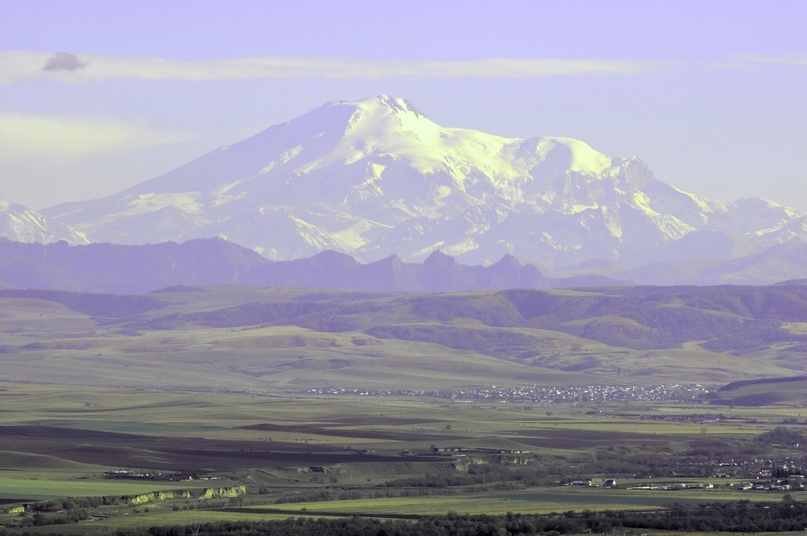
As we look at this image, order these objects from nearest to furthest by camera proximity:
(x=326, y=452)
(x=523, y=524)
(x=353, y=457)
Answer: (x=523, y=524)
(x=353, y=457)
(x=326, y=452)

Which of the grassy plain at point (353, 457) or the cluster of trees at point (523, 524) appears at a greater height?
the grassy plain at point (353, 457)

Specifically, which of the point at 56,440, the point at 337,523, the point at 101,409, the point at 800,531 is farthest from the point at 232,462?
the point at 101,409

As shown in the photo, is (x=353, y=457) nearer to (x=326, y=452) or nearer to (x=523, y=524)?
(x=326, y=452)


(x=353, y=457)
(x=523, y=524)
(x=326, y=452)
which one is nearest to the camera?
(x=523, y=524)

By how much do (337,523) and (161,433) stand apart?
2427 inches

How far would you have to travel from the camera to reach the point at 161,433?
138 m

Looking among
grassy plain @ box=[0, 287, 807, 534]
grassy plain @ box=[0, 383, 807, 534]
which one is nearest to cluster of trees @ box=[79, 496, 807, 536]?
grassy plain @ box=[0, 287, 807, 534]

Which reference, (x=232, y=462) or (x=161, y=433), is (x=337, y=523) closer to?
(x=232, y=462)

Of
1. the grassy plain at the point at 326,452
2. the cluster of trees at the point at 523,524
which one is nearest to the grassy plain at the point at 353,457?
the grassy plain at the point at 326,452

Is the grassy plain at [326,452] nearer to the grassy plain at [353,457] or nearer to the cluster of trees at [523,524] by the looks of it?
the grassy plain at [353,457]

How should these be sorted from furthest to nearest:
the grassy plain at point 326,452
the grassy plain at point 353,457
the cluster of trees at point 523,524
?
the grassy plain at point 326,452 < the grassy plain at point 353,457 < the cluster of trees at point 523,524

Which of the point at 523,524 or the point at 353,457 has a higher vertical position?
the point at 353,457

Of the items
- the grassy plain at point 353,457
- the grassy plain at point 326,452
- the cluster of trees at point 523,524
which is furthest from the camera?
the grassy plain at point 326,452

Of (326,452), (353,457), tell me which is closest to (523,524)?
(353,457)
